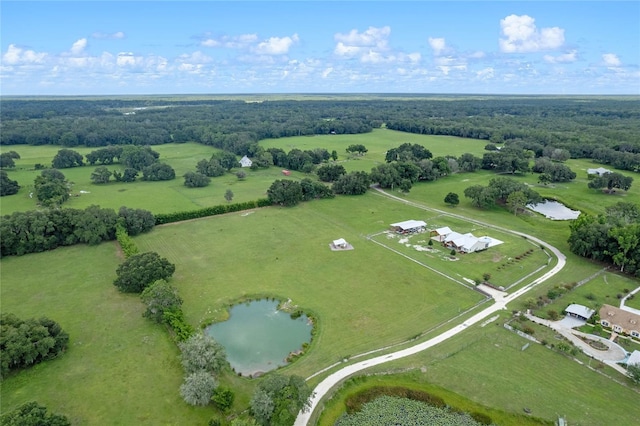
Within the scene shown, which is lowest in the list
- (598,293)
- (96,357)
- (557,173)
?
(96,357)

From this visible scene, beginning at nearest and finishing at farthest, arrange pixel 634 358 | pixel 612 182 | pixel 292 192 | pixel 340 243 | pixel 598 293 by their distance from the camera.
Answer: pixel 634 358 < pixel 598 293 < pixel 340 243 < pixel 292 192 < pixel 612 182

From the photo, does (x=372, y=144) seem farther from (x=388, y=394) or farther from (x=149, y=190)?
(x=388, y=394)

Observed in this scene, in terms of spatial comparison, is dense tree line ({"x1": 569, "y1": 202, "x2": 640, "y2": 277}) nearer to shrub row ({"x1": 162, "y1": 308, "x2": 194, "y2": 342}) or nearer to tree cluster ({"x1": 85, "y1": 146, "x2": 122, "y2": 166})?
shrub row ({"x1": 162, "y1": 308, "x2": 194, "y2": 342})

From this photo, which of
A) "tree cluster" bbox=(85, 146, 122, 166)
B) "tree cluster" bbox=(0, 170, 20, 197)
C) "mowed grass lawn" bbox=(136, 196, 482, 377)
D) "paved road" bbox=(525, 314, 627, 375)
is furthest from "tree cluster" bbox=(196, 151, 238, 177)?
"paved road" bbox=(525, 314, 627, 375)

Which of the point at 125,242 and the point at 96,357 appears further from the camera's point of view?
the point at 125,242

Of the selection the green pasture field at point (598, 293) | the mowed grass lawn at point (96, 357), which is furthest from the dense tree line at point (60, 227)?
the green pasture field at point (598, 293)

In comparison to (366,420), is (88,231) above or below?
above

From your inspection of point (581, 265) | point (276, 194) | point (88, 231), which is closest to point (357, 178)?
point (276, 194)

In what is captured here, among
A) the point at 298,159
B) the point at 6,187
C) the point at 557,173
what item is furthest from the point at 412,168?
the point at 6,187

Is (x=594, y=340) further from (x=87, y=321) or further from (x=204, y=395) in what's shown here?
(x=87, y=321)
